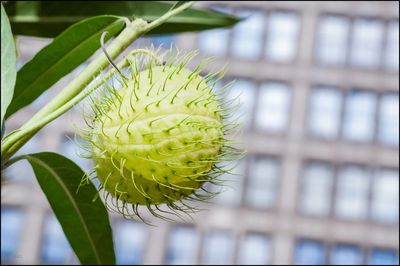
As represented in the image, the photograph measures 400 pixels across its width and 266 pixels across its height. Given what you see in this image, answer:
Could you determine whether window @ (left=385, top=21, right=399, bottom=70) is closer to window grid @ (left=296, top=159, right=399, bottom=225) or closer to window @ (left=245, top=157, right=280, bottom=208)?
window grid @ (left=296, top=159, right=399, bottom=225)

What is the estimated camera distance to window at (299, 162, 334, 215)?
15.1 metres

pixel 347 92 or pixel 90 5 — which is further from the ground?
pixel 347 92

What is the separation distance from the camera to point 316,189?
1559cm

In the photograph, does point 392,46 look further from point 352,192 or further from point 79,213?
point 79,213

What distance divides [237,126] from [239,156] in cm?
2

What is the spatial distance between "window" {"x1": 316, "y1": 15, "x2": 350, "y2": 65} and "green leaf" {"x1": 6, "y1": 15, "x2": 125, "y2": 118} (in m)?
15.2

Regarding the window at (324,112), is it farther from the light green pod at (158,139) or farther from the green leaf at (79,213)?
the light green pod at (158,139)

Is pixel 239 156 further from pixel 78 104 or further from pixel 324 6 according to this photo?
pixel 324 6

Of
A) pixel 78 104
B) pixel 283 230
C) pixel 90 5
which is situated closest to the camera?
pixel 78 104

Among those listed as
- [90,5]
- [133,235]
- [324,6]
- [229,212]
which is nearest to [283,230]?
[229,212]

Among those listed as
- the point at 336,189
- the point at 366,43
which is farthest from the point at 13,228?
the point at 366,43

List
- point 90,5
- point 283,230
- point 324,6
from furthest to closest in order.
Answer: point 324,6, point 283,230, point 90,5

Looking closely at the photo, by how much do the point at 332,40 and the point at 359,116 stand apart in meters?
1.72

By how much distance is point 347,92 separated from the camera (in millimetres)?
15531
